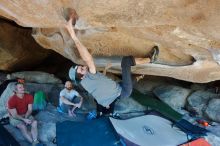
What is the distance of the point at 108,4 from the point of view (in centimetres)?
386

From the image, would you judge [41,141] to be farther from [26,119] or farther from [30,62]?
[30,62]

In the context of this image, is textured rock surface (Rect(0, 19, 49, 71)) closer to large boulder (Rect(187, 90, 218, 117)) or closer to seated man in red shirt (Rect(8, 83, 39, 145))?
seated man in red shirt (Rect(8, 83, 39, 145))

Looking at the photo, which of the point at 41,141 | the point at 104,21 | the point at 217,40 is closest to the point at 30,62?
the point at 41,141

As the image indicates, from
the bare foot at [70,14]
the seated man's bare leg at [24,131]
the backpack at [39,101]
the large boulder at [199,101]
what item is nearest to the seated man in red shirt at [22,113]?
the seated man's bare leg at [24,131]

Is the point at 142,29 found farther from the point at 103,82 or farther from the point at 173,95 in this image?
the point at 173,95

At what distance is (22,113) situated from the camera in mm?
5562

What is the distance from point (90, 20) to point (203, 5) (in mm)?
1314

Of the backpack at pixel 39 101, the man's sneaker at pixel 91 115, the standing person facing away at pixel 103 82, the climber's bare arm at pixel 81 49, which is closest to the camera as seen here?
the climber's bare arm at pixel 81 49

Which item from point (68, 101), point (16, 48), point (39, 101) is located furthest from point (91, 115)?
point (16, 48)

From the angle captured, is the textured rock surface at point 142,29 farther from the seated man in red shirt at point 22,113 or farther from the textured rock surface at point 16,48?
the textured rock surface at point 16,48

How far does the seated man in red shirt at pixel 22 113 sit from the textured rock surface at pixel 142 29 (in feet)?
3.52

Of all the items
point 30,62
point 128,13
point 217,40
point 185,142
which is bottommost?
point 185,142

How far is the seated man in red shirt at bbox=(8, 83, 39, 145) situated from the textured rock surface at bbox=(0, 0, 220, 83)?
107 cm

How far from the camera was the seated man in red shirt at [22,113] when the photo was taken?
A: 208 inches
